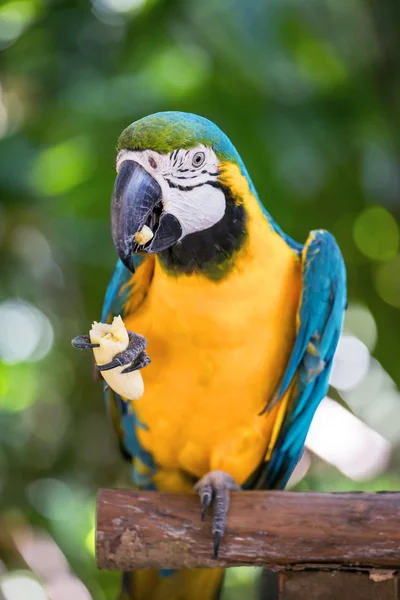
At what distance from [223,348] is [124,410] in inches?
11.1

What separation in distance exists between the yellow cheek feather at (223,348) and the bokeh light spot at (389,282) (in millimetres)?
949

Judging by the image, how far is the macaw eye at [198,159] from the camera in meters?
1.09

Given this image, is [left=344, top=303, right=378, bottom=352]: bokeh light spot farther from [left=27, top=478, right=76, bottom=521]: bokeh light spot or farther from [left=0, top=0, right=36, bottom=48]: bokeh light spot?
[left=0, top=0, right=36, bottom=48]: bokeh light spot

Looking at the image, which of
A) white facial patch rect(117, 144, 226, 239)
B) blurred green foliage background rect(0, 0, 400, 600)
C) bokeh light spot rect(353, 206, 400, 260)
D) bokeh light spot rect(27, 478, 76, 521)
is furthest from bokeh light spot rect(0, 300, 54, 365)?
white facial patch rect(117, 144, 226, 239)

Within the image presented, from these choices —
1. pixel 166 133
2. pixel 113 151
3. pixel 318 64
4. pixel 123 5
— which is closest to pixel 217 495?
pixel 166 133

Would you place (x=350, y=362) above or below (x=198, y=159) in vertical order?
below

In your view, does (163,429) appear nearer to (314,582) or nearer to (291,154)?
(314,582)

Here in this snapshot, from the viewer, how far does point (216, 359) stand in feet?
4.07

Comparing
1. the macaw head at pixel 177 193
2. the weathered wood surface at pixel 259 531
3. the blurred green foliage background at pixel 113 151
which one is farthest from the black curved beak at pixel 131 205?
the blurred green foliage background at pixel 113 151

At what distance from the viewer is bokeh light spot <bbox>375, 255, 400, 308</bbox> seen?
2.16 meters

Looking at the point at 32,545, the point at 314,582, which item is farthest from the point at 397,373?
the point at 32,545

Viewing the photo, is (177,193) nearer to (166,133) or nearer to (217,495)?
(166,133)

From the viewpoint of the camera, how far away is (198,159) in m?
1.10

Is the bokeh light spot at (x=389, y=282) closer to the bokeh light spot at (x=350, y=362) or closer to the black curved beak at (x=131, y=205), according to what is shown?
the bokeh light spot at (x=350, y=362)
